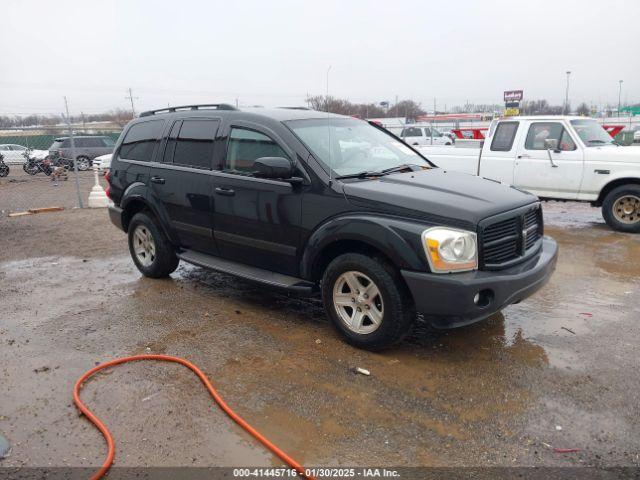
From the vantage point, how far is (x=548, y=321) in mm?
4656

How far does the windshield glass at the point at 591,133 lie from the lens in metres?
8.71

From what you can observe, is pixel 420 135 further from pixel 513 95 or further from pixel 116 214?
pixel 116 214

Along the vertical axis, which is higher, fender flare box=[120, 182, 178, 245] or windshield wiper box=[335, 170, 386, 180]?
windshield wiper box=[335, 170, 386, 180]

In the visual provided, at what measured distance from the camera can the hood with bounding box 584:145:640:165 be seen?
8.11 metres

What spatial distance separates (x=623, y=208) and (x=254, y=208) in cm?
678

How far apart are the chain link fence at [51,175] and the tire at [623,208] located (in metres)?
10.6

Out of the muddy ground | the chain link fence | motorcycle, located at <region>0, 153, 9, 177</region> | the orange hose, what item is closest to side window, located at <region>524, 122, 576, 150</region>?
the muddy ground

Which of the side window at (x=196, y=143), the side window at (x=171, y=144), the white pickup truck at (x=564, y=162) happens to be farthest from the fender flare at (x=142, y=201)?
the white pickup truck at (x=564, y=162)

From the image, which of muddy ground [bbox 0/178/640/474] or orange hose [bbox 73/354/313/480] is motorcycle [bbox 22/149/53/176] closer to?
muddy ground [bbox 0/178/640/474]

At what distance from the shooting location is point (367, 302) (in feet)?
13.0

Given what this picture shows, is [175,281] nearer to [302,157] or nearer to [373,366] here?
[302,157]

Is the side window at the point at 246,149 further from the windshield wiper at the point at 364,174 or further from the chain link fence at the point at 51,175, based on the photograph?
the chain link fence at the point at 51,175

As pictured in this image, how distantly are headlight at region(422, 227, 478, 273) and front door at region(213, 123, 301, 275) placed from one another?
123 centimetres

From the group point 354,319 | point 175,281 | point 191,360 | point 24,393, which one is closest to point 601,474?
point 354,319
